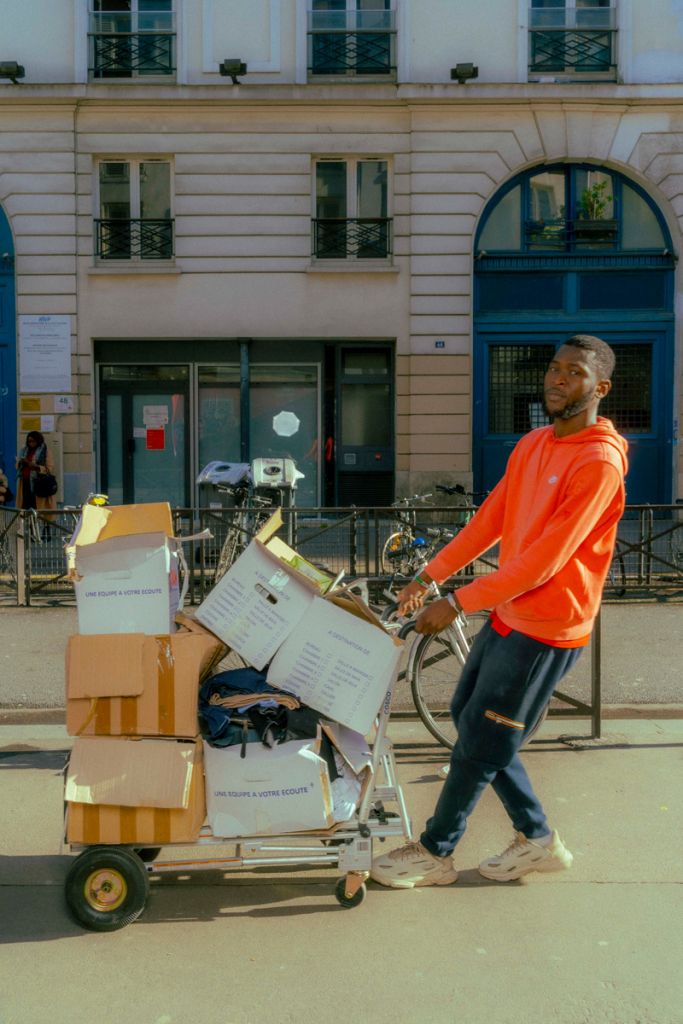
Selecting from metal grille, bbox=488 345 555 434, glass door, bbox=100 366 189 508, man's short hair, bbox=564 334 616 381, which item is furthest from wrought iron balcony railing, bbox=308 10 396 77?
man's short hair, bbox=564 334 616 381

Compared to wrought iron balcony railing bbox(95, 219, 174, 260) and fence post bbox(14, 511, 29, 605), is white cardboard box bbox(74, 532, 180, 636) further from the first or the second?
wrought iron balcony railing bbox(95, 219, 174, 260)

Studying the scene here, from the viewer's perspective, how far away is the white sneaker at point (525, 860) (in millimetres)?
4156

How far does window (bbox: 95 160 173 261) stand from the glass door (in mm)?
1976

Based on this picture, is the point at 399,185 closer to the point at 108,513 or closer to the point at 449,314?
the point at 449,314

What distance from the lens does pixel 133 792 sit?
12.5ft

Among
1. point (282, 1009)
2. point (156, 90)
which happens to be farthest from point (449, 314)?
point (282, 1009)

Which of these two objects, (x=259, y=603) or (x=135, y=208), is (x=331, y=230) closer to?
(x=135, y=208)

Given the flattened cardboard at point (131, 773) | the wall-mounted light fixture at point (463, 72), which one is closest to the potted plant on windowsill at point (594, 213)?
the wall-mounted light fixture at point (463, 72)

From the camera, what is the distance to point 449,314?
18.0 meters

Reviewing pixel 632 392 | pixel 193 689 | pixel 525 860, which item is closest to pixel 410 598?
pixel 193 689

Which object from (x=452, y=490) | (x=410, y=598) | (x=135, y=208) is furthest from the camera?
(x=135, y=208)

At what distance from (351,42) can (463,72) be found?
201 centimetres

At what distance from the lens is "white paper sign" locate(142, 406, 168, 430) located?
18500 mm

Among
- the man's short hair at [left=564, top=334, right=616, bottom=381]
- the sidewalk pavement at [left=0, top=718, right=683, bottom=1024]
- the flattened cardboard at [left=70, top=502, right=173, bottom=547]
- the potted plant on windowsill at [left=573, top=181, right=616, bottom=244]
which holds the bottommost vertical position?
the sidewalk pavement at [left=0, top=718, right=683, bottom=1024]
